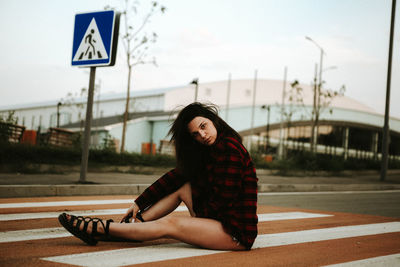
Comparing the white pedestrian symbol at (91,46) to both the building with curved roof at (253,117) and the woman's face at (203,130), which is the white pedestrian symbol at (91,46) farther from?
the building with curved roof at (253,117)

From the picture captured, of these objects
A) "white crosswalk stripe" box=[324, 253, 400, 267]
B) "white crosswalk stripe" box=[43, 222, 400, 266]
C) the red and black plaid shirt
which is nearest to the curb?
"white crosswalk stripe" box=[43, 222, 400, 266]

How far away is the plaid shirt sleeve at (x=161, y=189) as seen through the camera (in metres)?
4.20

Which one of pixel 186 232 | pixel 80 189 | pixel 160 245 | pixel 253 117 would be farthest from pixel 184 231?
pixel 253 117

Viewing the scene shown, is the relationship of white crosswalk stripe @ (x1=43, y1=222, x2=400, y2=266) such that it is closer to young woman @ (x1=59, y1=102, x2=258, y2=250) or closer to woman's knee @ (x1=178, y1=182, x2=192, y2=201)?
young woman @ (x1=59, y1=102, x2=258, y2=250)

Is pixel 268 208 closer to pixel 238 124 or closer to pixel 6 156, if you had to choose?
pixel 6 156

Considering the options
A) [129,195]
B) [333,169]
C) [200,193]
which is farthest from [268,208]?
[333,169]

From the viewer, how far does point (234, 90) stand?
59188 mm

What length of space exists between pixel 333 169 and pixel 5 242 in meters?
17.6

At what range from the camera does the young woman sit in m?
3.78

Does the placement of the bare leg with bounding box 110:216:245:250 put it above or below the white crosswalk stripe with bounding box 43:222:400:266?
above

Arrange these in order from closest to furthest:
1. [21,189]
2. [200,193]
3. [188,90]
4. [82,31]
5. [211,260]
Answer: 1. [211,260]
2. [200,193]
3. [21,189]
4. [82,31]
5. [188,90]

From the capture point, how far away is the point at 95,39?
8.57 m

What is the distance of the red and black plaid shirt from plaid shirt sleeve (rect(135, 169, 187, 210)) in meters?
0.30

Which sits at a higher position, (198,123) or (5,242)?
(198,123)
